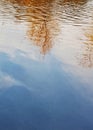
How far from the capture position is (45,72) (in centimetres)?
1079

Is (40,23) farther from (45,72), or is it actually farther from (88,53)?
(45,72)

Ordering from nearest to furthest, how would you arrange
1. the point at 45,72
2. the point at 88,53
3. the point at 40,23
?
the point at 45,72 < the point at 88,53 < the point at 40,23

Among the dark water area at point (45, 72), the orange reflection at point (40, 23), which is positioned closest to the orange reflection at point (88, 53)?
the dark water area at point (45, 72)

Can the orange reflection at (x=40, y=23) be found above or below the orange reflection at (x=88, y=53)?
above

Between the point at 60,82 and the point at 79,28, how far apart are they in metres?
7.08

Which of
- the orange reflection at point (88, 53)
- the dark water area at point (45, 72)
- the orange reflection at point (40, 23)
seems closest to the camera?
the dark water area at point (45, 72)

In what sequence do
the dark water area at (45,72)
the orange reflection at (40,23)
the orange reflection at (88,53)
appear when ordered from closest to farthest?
the dark water area at (45,72), the orange reflection at (88,53), the orange reflection at (40,23)

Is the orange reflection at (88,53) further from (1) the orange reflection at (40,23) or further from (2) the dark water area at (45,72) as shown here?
(1) the orange reflection at (40,23)

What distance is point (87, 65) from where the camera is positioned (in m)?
11.9

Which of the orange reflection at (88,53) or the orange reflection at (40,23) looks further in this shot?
the orange reflection at (40,23)

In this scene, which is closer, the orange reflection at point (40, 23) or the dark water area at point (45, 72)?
the dark water area at point (45, 72)

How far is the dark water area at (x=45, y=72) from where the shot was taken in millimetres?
8273

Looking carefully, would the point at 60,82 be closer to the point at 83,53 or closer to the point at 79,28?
the point at 83,53

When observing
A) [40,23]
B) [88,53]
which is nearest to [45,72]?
[88,53]
